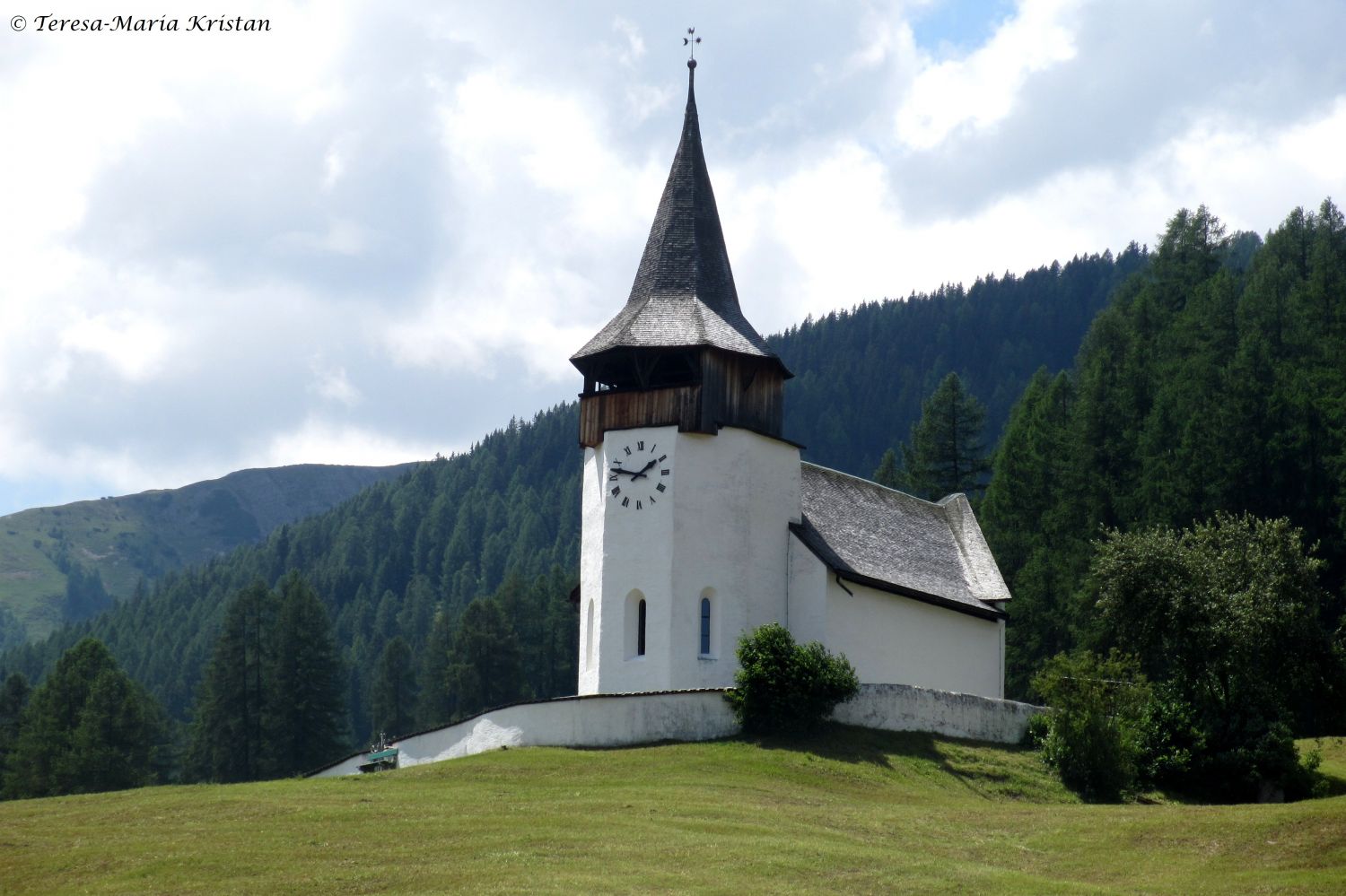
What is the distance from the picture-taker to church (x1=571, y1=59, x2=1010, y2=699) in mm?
43125

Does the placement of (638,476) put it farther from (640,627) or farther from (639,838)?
(639,838)

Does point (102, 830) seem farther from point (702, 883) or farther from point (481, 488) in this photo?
point (481, 488)

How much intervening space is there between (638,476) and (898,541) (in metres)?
11.0

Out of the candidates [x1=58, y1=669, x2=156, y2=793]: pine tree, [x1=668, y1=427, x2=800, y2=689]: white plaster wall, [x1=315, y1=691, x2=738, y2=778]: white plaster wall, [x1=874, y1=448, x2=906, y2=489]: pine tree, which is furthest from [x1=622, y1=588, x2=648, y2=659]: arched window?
[x1=874, y1=448, x2=906, y2=489]: pine tree

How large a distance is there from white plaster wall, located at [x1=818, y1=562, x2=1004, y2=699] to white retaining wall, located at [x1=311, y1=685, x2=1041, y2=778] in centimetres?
387

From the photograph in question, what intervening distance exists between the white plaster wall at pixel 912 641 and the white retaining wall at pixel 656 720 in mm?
3870

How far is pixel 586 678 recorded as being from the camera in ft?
145

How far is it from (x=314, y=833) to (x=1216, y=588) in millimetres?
23304

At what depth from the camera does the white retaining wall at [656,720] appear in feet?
127

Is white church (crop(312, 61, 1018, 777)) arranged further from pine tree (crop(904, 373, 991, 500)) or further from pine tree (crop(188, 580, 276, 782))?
pine tree (crop(904, 373, 991, 500))

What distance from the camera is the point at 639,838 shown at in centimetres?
2622

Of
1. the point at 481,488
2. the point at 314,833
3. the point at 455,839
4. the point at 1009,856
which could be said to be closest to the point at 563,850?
the point at 455,839

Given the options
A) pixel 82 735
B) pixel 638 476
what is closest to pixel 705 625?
pixel 638 476

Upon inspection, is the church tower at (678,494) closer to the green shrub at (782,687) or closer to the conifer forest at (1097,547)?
the green shrub at (782,687)
